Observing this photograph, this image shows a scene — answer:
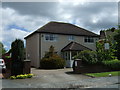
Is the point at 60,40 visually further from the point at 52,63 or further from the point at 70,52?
the point at 52,63

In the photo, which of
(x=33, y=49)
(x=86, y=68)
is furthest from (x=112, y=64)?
(x=33, y=49)

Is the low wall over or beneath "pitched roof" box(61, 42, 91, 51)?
beneath

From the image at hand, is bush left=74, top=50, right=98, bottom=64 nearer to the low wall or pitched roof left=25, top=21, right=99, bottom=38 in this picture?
the low wall

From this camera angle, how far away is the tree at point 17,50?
14273 millimetres

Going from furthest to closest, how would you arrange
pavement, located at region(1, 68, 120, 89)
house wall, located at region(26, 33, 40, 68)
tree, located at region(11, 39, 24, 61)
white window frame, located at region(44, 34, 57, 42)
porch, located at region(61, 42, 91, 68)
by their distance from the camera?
white window frame, located at region(44, 34, 57, 42) → house wall, located at region(26, 33, 40, 68) → porch, located at region(61, 42, 91, 68) → tree, located at region(11, 39, 24, 61) → pavement, located at region(1, 68, 120, 89)

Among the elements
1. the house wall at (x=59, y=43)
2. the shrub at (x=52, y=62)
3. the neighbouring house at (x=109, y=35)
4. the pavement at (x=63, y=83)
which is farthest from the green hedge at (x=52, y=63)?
the neighbouring house at (x=109, y=35)

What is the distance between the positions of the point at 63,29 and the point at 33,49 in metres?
6.12

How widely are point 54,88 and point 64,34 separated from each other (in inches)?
657

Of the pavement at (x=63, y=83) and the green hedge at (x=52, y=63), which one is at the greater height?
the green hedge at (x=52, y=63)

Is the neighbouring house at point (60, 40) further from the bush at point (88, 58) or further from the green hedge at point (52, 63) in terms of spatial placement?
the bush at point (88, 58)

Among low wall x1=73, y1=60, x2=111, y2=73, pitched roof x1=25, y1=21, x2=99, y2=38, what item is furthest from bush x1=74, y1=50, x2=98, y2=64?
pitched roof x1=25, y1=21, x2=99, y2=38

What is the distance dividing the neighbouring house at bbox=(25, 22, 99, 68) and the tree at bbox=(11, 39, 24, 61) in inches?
380

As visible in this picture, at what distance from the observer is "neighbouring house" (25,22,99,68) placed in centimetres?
2431

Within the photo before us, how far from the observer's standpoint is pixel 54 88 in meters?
10.1
